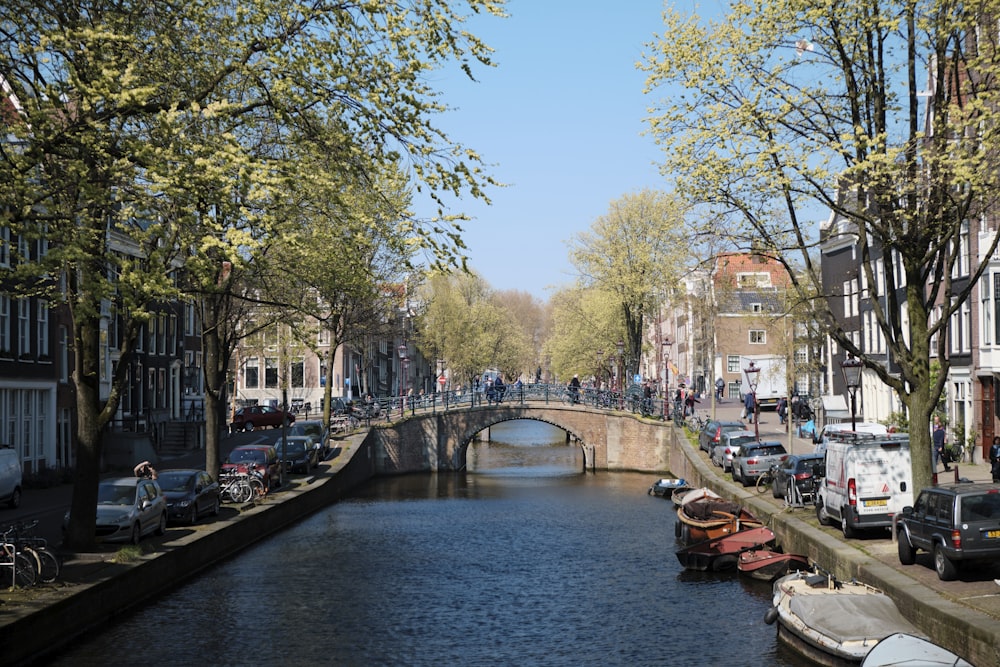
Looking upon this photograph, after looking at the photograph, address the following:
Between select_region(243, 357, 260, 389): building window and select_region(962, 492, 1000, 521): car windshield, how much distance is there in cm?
8381

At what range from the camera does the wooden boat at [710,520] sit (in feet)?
103

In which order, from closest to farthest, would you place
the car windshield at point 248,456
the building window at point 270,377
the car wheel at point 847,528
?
the car wheel at point 847,528
the car windshield at point 248,456
the building window at point 270,377

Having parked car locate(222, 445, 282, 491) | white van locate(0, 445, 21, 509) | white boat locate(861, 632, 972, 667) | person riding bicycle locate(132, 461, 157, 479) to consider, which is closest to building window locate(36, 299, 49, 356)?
parked car locate(222, 445, 282, 491)

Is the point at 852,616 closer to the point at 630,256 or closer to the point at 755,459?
the point at 755,459

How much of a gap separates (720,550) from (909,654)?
15.4m

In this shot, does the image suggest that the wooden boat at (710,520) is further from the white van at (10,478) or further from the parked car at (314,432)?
the parked car at (314,432)

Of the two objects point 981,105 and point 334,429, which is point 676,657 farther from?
point 334,429

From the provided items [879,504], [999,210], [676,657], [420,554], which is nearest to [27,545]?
[676,657]

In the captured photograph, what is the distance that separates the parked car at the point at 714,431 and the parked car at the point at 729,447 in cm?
127

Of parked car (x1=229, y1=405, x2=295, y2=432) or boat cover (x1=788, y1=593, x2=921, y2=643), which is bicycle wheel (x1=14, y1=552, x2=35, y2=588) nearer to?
boat cover (x1=788, y1=593, x2=921, y2=643)

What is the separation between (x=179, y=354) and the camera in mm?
74312

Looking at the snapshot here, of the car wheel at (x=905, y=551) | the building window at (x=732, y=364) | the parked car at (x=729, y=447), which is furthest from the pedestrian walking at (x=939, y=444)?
the building window at (x=732, y=364)

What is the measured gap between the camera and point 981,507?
69.7ft

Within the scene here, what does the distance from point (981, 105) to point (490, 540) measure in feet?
72.0
